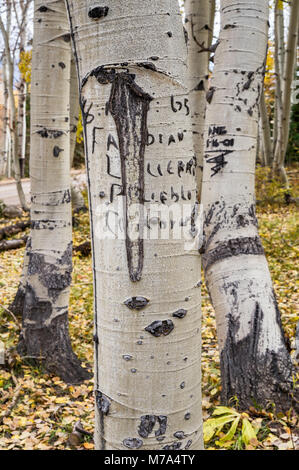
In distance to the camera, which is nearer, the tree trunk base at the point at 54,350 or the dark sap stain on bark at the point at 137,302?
the dark sap stain on bark at the point at 137,302

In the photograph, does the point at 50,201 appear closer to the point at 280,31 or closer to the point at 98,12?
the point at 98,12

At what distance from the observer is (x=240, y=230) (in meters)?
2.73

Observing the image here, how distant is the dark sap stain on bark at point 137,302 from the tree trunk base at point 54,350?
103 inches

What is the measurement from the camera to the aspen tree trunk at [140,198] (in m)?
1.18

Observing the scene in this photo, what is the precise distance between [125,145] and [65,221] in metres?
2.47

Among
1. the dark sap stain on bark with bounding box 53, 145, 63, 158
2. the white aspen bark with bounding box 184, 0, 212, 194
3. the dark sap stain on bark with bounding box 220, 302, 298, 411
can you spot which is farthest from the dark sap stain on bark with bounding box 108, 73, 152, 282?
A: the white aspen bark with bounding box 184, 0, 212, 194

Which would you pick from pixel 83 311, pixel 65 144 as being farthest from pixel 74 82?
pixel 83 311

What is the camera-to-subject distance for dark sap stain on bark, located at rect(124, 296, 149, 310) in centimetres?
121

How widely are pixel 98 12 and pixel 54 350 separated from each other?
10.3 feet

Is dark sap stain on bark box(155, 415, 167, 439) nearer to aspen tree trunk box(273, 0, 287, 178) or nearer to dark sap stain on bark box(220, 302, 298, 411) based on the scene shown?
dark sap stain on bark box(220, 302, 298, 411)

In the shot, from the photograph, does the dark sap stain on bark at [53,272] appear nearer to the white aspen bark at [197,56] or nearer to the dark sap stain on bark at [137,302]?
the white aspen bark at [197,56]

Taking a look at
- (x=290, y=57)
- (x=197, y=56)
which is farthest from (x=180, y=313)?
(x=290, y=57)

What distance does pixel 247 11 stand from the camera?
266 centimetres

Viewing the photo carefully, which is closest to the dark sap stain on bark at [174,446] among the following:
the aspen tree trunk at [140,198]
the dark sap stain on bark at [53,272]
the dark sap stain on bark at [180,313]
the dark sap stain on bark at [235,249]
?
the aspen tree trunk at [140,198]
